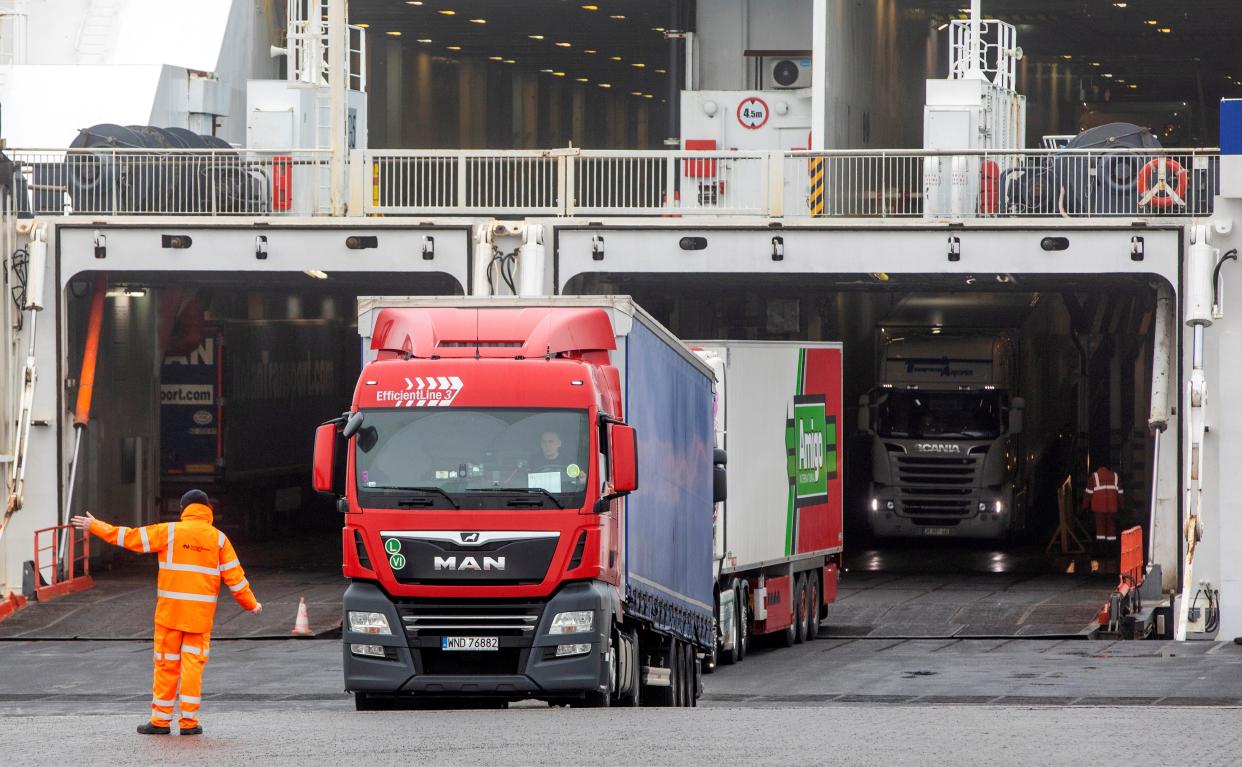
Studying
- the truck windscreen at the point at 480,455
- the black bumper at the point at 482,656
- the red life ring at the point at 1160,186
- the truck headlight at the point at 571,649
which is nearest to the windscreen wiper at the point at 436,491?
the truck windscreen at the point at 480,455

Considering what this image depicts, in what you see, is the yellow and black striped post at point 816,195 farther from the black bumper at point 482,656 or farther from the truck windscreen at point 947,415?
the black bumper at point 482,656

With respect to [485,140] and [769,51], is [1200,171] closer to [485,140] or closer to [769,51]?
[769,51]

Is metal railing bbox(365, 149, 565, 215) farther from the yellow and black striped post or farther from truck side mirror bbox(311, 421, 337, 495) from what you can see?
truck side mirror bbox(311, 421, 337, 495)

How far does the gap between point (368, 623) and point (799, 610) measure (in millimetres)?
11364

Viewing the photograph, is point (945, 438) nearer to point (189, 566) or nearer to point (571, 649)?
point (571, 649)

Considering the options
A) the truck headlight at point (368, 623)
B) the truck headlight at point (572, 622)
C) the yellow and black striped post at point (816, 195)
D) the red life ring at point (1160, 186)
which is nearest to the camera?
the truck headlight at point (572, 622)

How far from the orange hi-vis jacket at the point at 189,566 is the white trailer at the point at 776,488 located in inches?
329

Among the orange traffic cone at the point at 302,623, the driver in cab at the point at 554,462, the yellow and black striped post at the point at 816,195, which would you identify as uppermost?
the yellow and black striped post at the point at 816,195

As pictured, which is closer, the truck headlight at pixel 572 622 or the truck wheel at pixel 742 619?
the truck headlight at pixel 572 622

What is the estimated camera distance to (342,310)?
4119 cm

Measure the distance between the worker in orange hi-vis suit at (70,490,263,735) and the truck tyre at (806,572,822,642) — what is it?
12.4 m

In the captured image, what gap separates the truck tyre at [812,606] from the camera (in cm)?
2577

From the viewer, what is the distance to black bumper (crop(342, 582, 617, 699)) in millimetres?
14820

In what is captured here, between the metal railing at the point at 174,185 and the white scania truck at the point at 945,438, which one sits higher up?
the metal railing at the point at 174,185
